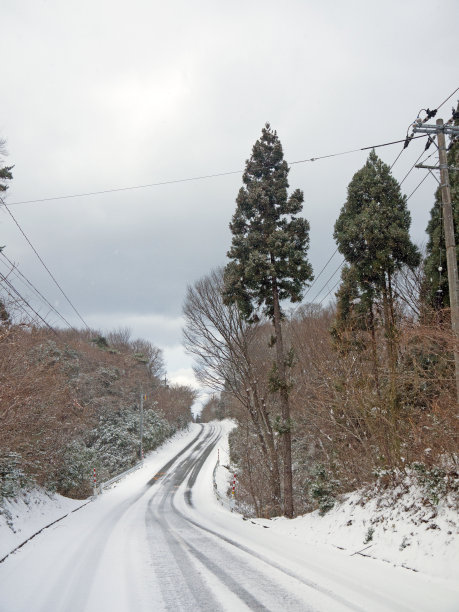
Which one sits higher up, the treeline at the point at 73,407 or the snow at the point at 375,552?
the treeline at the point at 73,407

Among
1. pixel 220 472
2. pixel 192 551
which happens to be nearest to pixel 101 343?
pixel 220 472

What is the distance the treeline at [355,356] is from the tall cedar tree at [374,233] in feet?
0.17

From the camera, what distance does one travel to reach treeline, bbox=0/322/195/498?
1342cm

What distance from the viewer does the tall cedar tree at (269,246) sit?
15.7 meters

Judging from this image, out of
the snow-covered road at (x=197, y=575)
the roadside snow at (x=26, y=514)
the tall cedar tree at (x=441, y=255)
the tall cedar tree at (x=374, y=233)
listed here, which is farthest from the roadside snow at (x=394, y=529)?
the tall cedar tree at (x=374, y=233)

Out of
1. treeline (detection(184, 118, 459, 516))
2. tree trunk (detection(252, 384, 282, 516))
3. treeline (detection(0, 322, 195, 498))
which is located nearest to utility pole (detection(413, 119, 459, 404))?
treeline (detection(184, 118, 459, 516))

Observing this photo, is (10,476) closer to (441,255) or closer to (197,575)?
(197,575)

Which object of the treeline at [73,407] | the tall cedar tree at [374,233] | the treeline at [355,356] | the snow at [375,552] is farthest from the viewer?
the tall cedar tree at [374,233]

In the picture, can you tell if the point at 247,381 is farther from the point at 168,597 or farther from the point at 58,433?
the point at 168,597

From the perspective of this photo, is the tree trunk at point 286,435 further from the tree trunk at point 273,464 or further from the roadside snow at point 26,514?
the roadside snow at point 26,514

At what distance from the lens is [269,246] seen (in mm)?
15844

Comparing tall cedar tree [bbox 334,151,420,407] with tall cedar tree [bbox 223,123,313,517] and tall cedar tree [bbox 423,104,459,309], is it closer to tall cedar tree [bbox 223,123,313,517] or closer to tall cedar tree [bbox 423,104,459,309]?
tall cedar tree [bbox 423,104,459,309]

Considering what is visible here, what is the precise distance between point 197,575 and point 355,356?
10.1 m

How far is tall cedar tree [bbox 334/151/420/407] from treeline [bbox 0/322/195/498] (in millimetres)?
13318
